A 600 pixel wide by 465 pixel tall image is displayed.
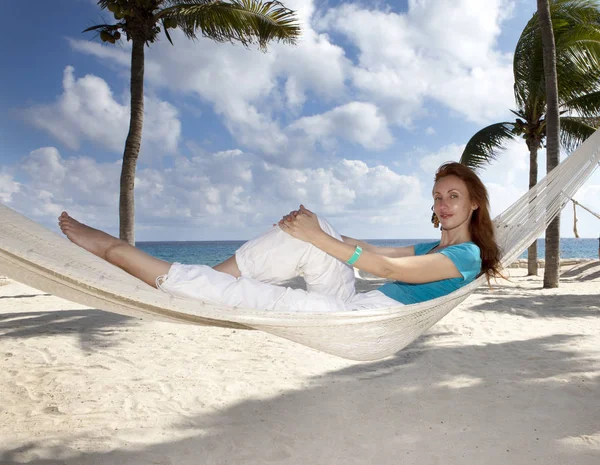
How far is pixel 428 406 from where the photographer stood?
1.98 m

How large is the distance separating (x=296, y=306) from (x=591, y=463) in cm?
112

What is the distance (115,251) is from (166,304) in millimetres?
266

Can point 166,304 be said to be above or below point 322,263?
below

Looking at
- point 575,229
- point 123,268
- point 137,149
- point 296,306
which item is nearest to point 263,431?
point 296,306

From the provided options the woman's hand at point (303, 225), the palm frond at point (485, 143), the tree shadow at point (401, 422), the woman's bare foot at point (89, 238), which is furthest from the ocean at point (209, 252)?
the woman's hand at point (303, 225)

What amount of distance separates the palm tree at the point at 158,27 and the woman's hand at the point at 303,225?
3.20 metres

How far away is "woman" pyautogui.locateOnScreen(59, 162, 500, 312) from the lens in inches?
50.3

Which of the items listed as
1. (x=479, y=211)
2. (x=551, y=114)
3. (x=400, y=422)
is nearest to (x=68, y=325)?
(x=400, y=422)

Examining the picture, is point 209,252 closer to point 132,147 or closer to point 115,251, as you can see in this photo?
point 132,147

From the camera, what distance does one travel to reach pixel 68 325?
3.45 metres

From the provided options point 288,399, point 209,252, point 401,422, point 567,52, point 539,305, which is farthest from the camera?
point 209,252

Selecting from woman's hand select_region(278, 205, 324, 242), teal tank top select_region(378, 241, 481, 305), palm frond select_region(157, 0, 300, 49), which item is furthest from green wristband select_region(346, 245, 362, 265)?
palm frond select_region(157, 0, 300, 49)

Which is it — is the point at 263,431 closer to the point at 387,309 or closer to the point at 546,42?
the point at 387,309

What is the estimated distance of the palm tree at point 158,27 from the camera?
423cm
